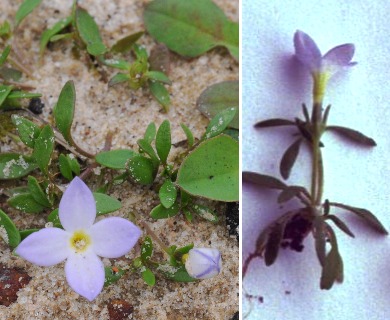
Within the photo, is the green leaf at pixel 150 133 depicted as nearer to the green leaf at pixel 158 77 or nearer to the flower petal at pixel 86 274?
the green leaf at pixel 158 77

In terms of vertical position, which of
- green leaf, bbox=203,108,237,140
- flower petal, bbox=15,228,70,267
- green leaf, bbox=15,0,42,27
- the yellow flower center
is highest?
green leaf, bbox=15,0,42,27

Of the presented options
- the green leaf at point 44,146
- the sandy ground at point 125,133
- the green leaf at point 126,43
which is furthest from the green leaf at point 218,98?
the green leaf at point 44,146

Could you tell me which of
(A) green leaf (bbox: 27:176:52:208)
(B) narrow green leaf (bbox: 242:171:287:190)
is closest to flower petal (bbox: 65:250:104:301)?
(A) green leaf (bbox: 27:176:52:208)

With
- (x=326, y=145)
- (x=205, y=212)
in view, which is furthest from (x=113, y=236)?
(x=326, y=145)

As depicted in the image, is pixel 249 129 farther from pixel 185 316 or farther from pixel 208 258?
pixel 185 316

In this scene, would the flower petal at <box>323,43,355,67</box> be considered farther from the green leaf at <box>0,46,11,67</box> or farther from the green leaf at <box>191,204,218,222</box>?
the green leaf at <box>0,46,11,67</box>

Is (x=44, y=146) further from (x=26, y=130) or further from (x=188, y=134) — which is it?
(x=188, y=134)

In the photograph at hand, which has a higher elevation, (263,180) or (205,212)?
(263,180)
